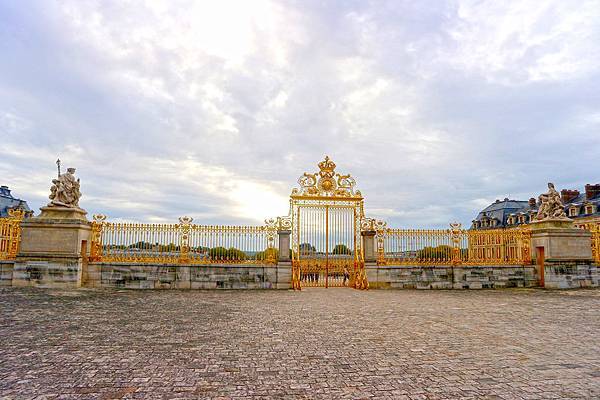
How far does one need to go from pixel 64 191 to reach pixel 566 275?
75.9 feet

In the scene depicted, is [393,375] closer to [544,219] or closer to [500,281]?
[500,281]

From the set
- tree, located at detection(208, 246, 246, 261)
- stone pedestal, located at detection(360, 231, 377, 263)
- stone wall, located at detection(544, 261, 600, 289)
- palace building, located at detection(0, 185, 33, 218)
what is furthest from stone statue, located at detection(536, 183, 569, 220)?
palace building, located at detection(0, 185, 33, 218)

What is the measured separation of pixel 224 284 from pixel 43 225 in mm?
7709

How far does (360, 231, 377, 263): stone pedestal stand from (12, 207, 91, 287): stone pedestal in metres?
12.2

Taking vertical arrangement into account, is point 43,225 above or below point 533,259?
above

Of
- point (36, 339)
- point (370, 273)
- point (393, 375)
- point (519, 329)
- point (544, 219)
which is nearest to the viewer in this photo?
point (393, 375)

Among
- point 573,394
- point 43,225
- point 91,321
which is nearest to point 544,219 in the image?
point 573,394

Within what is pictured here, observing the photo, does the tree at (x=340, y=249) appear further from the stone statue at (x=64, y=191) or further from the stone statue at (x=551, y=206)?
the stone statue at (x=64, y=191)

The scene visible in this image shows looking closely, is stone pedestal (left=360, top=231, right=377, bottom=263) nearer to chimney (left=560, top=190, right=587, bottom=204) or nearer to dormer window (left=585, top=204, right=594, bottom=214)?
dormer window (left=585, top=204, right=594, bottom=214)

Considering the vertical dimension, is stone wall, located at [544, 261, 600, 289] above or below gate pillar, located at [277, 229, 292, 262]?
below

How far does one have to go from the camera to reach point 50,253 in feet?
52.4

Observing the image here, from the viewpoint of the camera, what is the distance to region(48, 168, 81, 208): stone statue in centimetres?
1672

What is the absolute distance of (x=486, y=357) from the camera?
20.4 feet

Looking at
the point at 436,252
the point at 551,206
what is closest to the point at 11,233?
the point at 436,252
